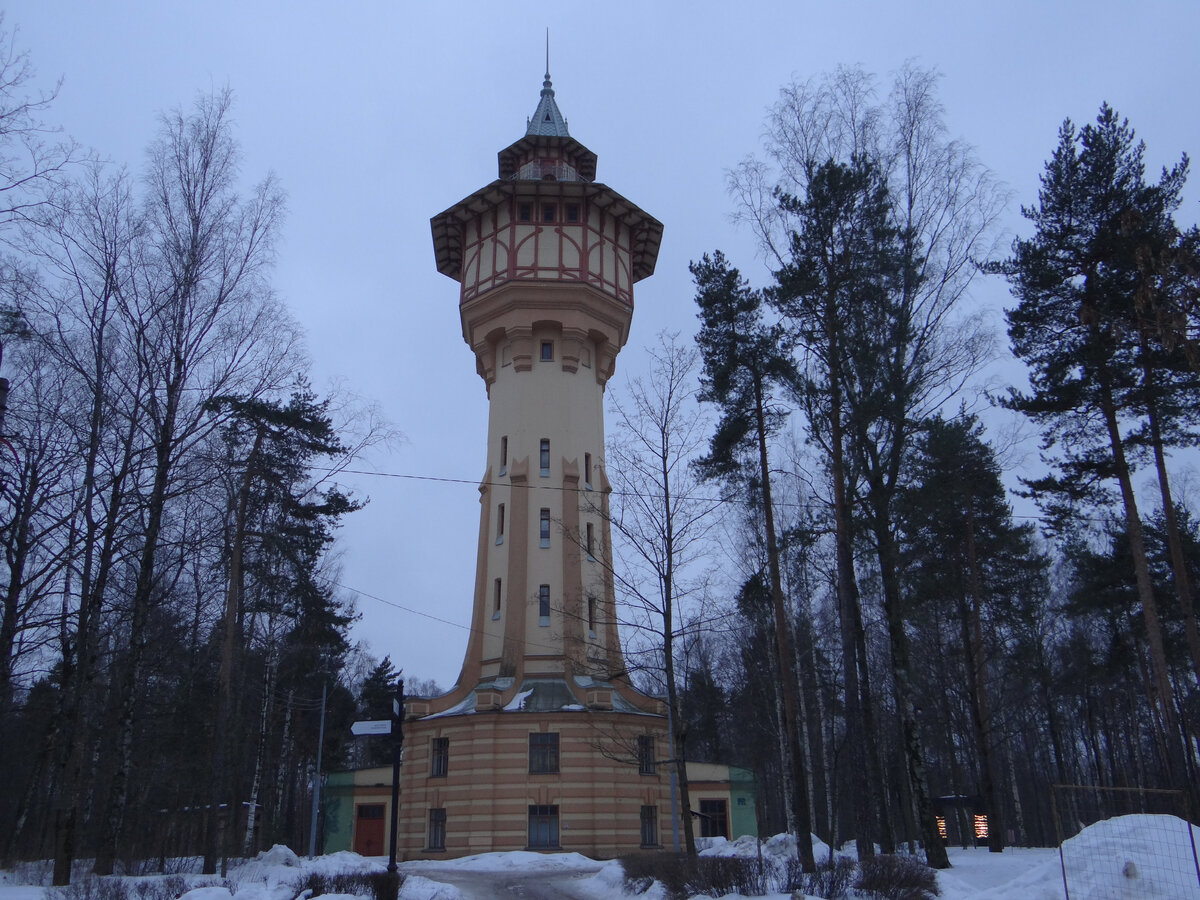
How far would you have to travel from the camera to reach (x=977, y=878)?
1522cm

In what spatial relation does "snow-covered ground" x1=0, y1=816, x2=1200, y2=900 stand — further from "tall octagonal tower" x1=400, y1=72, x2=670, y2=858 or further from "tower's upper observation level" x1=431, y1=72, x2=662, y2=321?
"tower's upper observation level" x1=431, y1=72, x2=662, y2=321

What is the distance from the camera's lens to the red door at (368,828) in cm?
3159

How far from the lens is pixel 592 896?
16266 millimetres

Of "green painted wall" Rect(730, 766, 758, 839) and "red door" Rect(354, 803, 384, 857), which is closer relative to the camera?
"red door" Rect(354, 803, 384, 857)

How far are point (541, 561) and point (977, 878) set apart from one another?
721 inches

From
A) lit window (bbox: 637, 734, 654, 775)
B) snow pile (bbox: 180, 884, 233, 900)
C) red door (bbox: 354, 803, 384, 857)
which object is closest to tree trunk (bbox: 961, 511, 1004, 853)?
lit window (bbox: 637, 734, 654, 775)

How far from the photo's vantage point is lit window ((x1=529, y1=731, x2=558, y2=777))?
28000mm

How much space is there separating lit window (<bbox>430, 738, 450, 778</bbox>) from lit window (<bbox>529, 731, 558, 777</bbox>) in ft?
9.26

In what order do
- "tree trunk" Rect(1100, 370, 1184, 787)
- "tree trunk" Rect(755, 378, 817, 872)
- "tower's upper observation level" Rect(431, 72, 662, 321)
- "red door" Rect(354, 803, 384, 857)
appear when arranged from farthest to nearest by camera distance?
"tower's upper observation level" Rect(431, 72, 662, 321), "red door" Rect(354, 803, 384, 857), "tree trunk" Rect(1100, 370, 1184, 787), "tree trunk" Rect(755, 378, 817, 872)

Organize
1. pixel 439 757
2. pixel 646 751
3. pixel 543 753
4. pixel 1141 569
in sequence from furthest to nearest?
1. pixel 439 757
2. pixel 646 751
3. pixel 543 753
4. pixel 1141 569

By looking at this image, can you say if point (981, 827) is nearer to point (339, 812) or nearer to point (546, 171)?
point (339, 812)

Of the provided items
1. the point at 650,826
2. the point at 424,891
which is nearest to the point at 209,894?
the point at 424,891

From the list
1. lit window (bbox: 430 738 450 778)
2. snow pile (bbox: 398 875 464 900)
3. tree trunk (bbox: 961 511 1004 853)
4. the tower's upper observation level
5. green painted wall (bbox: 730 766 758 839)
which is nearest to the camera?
snow pile (bbox: 398 875 464 900)

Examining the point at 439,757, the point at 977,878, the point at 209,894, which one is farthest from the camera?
the point at 439,757
